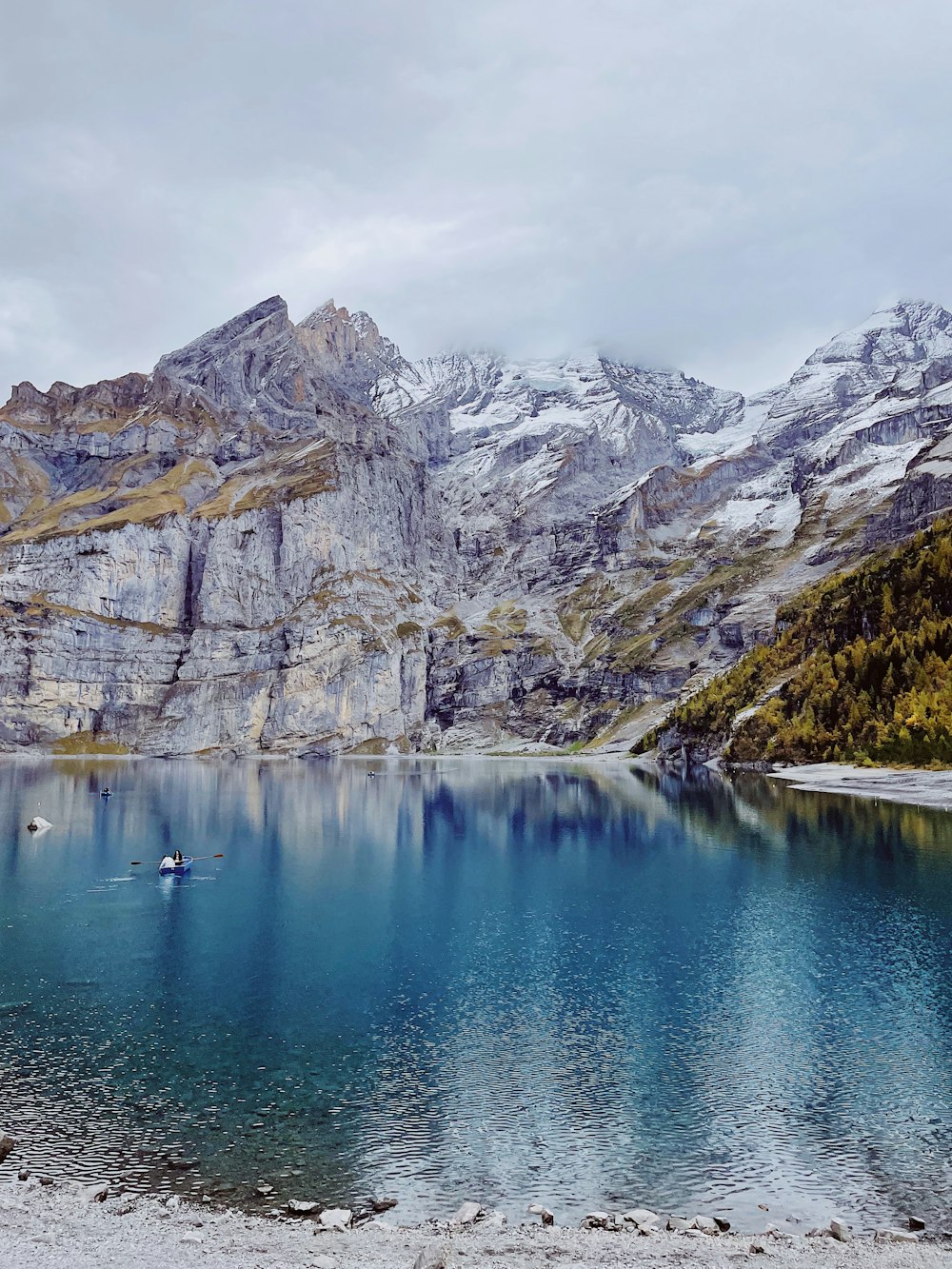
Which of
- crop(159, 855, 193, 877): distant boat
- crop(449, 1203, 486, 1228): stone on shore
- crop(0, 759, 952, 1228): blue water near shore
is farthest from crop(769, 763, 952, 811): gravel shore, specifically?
crop(449, 1203, 486, 1228): stone on shore

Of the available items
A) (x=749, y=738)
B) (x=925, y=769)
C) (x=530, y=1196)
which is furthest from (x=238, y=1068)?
(x=749, y=738)

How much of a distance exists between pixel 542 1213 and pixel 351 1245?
4.34 meters

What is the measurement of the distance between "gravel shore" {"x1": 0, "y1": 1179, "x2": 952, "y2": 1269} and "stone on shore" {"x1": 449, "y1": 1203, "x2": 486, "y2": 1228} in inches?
9.5

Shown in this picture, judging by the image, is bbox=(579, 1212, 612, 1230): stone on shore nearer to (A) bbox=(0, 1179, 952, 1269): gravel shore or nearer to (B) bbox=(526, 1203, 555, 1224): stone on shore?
Result: (A) bbox=(0, 1179, 952, 1269): gravel shore

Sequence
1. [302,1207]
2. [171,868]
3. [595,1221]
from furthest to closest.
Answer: [171,868], [302,1207], [595,1221]

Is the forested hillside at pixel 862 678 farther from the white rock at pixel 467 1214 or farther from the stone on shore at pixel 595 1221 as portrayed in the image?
the white rock at pixel 467 1214

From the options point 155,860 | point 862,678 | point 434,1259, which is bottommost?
point 155,860

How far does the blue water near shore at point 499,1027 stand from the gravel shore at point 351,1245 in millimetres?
1462

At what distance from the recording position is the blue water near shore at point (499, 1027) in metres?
22.2

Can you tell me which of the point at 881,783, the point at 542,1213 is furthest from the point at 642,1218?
the point at 881,783

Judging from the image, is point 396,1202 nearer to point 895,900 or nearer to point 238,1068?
point 238,1068

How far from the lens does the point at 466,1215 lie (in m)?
19.5

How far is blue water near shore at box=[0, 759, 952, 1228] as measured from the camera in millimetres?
22188

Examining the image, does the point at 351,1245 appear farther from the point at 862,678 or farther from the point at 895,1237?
the point at 862,678
